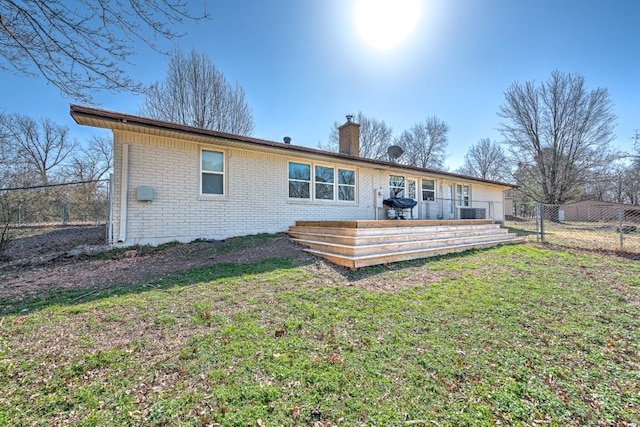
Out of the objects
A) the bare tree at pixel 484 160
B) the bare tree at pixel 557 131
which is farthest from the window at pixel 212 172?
the bare tree at pixel 484 160

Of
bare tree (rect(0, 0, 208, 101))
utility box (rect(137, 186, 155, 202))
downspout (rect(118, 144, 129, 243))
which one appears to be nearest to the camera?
bare tree (rect(0, 0, 208, 101))

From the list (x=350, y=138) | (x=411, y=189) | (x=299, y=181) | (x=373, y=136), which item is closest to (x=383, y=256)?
(x=299, y=181)

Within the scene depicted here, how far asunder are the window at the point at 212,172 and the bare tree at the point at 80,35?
370cm

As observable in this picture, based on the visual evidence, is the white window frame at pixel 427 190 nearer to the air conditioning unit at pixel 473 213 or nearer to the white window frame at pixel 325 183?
the air conditioning unit at pixel 473 213

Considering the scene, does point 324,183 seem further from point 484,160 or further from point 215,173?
point 484,160

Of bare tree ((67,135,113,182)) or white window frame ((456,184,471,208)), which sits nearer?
white window frame ((456,184,471,208))

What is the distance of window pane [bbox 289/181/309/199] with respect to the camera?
29.9ft

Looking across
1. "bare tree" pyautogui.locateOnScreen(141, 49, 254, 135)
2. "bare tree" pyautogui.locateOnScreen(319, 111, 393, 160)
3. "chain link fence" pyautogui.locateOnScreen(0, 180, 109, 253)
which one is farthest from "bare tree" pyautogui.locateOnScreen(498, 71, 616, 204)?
"chain link fence" pyautogui.locateOnScreen(0, 180, 109, 253)

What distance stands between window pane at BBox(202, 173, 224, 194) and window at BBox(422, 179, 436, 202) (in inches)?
379

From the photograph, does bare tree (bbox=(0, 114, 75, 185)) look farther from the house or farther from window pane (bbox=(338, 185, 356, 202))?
window pane (bbox=(338, 185, 356, 202))

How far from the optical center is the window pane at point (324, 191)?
32.0 feet

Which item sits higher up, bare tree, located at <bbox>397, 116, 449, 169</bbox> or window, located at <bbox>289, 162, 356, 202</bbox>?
bare tree, located at <bbox>397, 116, 449, 169</bbox>

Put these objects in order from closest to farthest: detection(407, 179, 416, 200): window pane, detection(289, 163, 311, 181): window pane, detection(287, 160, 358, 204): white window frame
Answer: detection(289, 163, 311, 181): window pane < detection(287, 160, 358, 204): white window frame < detection(407, 179, 416, 200): window pane

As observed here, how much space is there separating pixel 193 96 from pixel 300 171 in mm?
12271
